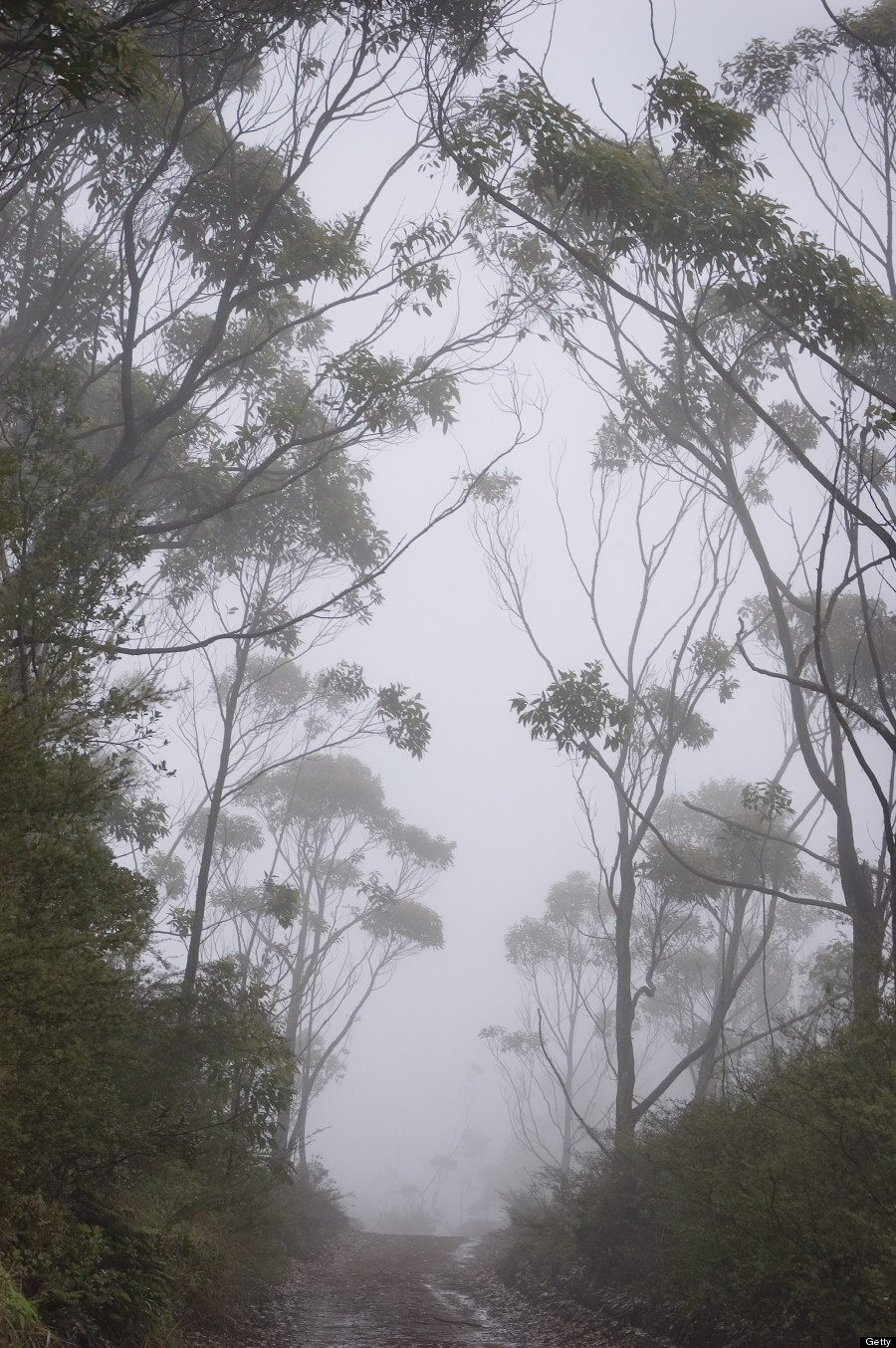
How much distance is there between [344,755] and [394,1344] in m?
19.8

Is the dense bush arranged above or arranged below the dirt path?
above

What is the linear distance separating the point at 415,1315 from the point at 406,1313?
0.14 m

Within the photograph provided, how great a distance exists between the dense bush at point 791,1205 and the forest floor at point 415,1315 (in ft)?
3.32

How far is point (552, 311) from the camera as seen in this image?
37.1 ft

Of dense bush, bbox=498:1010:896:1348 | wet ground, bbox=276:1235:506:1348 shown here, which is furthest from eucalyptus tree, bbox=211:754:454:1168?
dense bush, bbox=498:1010:896:1348

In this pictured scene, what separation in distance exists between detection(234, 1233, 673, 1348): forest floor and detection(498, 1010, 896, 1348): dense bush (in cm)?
101

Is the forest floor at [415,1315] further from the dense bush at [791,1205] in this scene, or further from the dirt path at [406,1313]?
the dense bush at [791,1205]

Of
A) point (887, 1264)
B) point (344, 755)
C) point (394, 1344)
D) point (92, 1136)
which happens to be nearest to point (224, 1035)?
point (394, 1344)

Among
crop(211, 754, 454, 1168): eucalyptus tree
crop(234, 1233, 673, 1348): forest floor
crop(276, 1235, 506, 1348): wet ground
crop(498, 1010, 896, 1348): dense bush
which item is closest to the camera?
crop(498, 1010, 896, 1348): dense bush

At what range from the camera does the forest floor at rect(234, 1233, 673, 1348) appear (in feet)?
23.3

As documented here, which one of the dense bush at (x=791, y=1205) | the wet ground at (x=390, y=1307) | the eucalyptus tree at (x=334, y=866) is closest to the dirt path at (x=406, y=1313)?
the wet ground at (x=390, y=1307)

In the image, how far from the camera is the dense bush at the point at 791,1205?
4.69 meters

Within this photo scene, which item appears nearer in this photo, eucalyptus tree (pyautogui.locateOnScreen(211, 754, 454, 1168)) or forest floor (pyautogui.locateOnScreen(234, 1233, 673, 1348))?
forest floor (pyautogui.locateOnScreen(234, 1233, 673, 1348))

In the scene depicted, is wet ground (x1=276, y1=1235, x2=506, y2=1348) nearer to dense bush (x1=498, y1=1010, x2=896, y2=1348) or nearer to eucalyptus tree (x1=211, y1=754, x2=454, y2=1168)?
dense bush (x1=498, y1=1010, x2=896, y2=1348)
